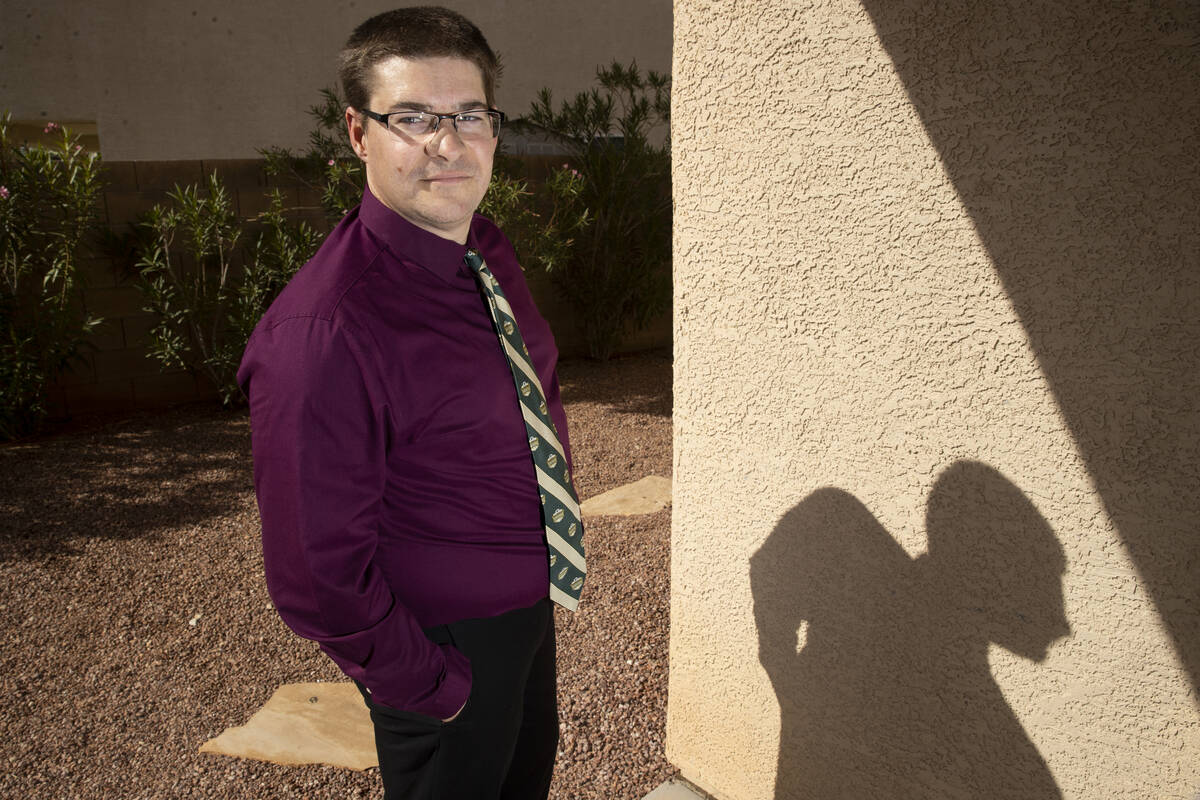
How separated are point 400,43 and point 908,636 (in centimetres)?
151

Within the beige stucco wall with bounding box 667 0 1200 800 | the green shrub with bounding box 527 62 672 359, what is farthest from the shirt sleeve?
the green shrub with bounding box 527 62 672 359

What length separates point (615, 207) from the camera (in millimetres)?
7648

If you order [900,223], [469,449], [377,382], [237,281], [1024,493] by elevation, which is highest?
[900,223]

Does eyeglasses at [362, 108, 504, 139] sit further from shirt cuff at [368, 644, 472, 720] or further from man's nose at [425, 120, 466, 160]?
shirt cuff at [368, 644, 472, 720]

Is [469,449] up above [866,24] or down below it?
below

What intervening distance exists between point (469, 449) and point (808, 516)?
2.87 feet

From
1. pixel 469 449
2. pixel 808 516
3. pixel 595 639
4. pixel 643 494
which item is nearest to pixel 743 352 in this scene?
pixel 808 516

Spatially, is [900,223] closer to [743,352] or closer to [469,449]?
[743,352]

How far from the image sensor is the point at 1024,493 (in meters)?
1.56

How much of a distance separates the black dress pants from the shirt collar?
616mm

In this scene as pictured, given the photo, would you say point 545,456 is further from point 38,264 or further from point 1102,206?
point 38,264

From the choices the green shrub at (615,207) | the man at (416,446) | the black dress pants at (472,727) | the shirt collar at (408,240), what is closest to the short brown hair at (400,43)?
the man at (416,446)

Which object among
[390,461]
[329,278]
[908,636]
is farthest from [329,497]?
[908,636]

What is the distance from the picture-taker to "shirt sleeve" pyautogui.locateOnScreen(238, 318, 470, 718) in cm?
120
